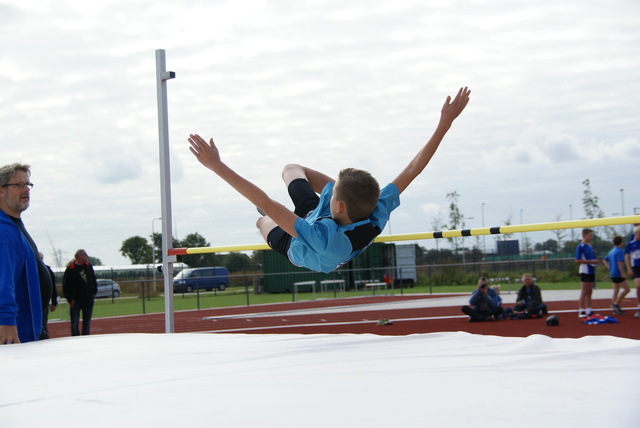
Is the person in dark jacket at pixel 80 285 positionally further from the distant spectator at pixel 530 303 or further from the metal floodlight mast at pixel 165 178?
the distant spectator at pixel 530 303

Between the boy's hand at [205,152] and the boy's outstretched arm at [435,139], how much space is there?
3.50 ft

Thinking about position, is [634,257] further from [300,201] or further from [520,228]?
[300,201]

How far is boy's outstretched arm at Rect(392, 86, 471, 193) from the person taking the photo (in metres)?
3.23

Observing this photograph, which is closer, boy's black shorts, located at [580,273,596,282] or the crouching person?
boy's black shorts, located at [580,273,596,282]

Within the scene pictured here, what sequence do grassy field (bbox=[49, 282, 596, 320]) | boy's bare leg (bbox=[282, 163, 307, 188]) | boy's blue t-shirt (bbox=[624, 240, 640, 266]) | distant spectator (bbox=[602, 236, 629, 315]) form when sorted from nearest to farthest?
1. boy's bare leg (bbox=[282, 163, 307, 188])
2. boy's blue t-shirt (bbox=[624, 240, 640, 266])
3. distant spectator (bbox=[602, 236, 629, 315])
4. grassy field (bbox=[49, 282, 596, 320])

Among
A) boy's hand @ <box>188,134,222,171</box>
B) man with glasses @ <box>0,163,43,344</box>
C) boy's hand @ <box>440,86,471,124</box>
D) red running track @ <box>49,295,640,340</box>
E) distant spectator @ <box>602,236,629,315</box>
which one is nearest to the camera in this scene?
boy's hand @ <box>188,134,222,171</box>

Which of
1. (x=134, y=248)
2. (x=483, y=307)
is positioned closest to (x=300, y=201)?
(x=483, y=307)

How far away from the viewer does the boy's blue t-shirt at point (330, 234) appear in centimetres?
280

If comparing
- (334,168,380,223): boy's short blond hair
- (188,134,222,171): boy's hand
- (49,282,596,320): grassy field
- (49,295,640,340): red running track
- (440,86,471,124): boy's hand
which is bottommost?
(49,282,596,320): grassy field

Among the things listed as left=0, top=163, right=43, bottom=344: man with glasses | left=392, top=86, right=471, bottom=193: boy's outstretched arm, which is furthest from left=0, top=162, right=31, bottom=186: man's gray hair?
left=392, top=86, right=471, bottom=193: boy's outstretched arm

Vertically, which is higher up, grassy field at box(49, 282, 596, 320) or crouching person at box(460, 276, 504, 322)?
crouching person at box(460, 276, 504, 322)

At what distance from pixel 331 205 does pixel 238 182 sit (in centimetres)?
50

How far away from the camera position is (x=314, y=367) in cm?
199

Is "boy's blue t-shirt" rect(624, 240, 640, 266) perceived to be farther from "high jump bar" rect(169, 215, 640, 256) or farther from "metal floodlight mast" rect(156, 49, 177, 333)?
"metal floodlight mast" rect(156, 49, 177, 333)
